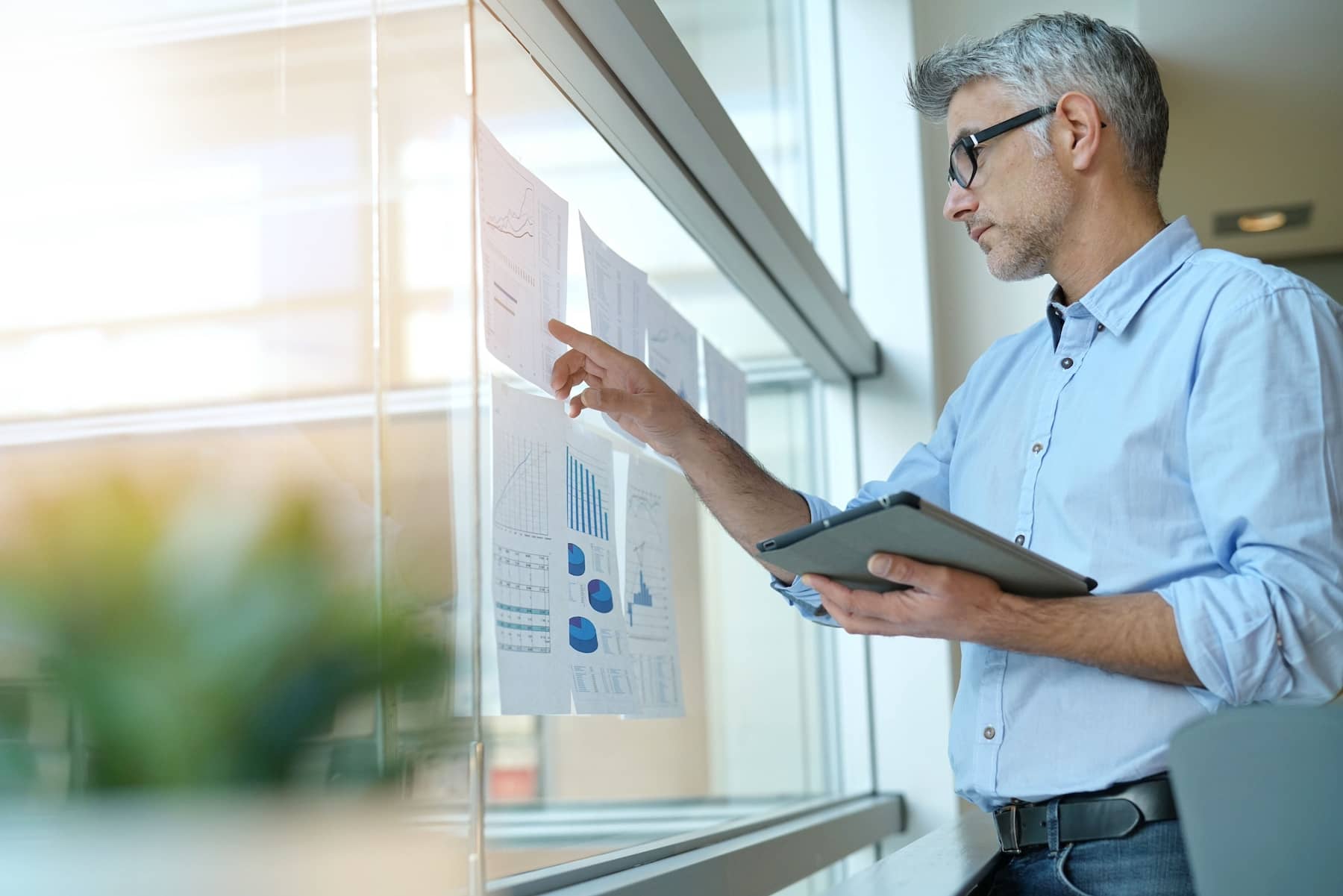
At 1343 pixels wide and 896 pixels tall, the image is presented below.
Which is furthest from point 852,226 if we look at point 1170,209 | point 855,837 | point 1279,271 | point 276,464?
point 276,464

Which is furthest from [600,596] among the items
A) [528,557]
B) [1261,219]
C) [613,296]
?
[1261,219]

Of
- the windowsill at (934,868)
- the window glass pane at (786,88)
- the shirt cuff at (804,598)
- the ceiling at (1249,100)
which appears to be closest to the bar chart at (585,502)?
the shirt cuff at (804,598)

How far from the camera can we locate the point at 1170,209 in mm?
3818

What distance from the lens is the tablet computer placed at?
3.21 feet

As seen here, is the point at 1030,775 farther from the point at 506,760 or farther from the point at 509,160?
the point at 509,160

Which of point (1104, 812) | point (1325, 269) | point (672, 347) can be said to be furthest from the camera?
point (1325, 269)

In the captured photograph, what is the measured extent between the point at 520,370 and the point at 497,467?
0.40 ft

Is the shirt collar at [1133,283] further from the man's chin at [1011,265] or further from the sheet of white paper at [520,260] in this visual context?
the sheet of white paper at [520,260]

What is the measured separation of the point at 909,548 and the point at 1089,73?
2.59 feet

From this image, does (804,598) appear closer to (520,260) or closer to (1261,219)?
(520,260)

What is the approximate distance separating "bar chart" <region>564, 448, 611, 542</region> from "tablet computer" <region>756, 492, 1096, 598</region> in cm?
37

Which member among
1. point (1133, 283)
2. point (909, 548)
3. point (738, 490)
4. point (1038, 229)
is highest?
point (1038, 229)

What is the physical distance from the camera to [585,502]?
4.89 feet

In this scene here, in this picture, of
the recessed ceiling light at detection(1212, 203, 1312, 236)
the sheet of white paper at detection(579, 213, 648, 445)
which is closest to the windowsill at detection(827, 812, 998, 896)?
the sheet of white paper at detection(579, 213, 648, 445)
